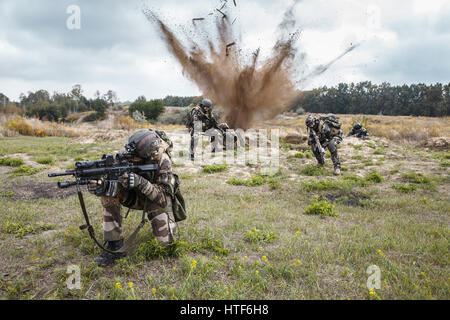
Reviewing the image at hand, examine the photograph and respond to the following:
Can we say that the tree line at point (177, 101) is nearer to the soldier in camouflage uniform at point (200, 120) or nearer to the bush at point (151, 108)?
the bush at point (151, 108)

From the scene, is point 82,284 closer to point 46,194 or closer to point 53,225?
point 53,225

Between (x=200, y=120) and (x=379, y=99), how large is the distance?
57.0 metres

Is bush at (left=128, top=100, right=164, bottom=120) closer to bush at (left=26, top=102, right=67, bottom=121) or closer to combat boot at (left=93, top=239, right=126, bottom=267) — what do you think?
bush at (left=26, top=102, right=67, bottom=121)

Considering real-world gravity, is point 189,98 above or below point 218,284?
above

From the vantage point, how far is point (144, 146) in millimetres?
3766

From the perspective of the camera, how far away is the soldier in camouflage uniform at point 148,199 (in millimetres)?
3736

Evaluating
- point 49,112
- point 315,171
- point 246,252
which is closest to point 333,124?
point 315,171

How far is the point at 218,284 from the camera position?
304 cm

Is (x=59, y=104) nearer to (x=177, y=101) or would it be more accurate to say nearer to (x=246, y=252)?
(x=177, y=101)

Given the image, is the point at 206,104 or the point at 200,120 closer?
the point at 206,104

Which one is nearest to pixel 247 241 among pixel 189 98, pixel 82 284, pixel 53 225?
pixel 82 284

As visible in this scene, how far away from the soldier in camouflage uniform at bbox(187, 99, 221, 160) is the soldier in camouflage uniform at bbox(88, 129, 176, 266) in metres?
7.79
